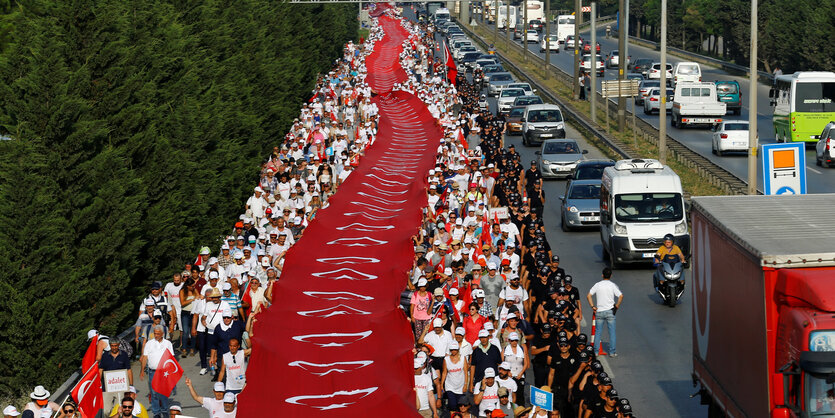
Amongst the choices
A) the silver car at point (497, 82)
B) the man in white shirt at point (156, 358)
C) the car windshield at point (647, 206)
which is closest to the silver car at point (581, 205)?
the car windshield at point (647, 206)

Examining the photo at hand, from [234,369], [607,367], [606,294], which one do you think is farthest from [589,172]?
[234,369]

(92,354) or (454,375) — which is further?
(92,354)

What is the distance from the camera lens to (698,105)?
184 ft

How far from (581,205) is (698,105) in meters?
25.2

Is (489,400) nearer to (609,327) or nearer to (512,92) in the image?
(609,327)

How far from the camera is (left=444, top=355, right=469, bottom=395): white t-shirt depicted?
1683 centimetres

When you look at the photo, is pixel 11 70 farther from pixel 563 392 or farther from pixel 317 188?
pixel 563 392

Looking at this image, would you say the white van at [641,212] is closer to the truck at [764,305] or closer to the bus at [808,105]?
the truck at [764,305]

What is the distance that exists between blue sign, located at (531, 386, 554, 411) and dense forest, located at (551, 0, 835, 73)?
62057 millimetres

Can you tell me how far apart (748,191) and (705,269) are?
724 inches

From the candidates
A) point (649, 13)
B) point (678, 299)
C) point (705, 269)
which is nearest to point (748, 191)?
point (678, 299)

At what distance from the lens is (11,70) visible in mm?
24094

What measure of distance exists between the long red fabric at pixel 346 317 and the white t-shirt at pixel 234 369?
226 millimetres

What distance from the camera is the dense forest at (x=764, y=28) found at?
240 feet
